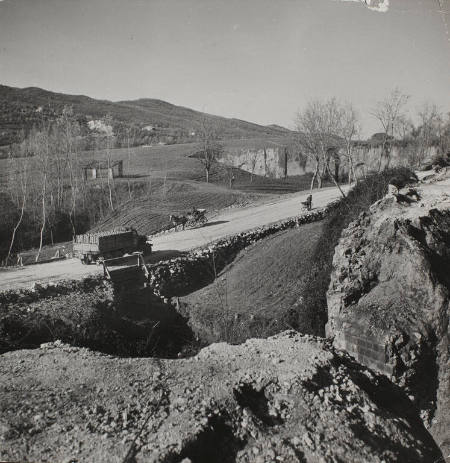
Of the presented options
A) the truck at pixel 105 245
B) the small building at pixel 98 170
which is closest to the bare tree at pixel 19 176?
the small building at pixel 98 170

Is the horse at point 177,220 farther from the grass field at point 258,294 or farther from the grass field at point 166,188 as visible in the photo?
the grass field at point 258,294

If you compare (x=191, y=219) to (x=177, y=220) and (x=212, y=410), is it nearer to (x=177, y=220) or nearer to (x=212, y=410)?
(x=177, y=220)

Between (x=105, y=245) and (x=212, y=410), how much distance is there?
1475 cm

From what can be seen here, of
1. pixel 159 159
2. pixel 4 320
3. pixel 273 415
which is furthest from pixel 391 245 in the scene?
pixel 159 159

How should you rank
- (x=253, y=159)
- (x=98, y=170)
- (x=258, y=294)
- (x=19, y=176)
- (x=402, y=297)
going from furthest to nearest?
1. (x=253, y=159)
2. (x=98, y=170)
3. (x=19, y=176)
4. (x=258, y=294)
5. (x=402, y=297)

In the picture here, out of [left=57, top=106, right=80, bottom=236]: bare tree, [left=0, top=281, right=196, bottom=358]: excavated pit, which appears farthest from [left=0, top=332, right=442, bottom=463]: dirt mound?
[left=57, top=106, right=80, bottom=236]: bare tree

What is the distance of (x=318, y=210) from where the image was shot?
92.3 ft

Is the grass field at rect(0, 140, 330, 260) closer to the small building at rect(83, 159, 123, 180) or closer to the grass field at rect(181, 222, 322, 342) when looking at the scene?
the small building at rect(83, 159, 123, 180)

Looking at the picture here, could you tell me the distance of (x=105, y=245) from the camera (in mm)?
19062

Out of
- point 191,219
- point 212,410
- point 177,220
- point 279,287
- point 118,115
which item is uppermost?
point 118,115

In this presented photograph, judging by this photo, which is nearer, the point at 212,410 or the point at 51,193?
the point at 212,410

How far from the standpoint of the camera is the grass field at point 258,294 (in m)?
15.1

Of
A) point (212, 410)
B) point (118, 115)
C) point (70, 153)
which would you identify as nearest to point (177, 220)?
point (70, 153)

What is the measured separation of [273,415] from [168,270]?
13.8 meters
